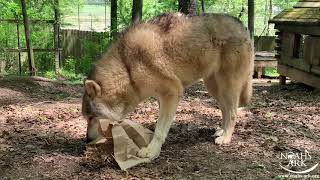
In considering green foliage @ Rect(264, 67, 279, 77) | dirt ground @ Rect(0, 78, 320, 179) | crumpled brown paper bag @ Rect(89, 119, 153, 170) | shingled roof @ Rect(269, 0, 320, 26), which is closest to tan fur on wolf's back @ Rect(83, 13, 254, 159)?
crumpled brown paper bag @ Rect(89, 119, 153, 170)

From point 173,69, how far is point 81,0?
30.9 m

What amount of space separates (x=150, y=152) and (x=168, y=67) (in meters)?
1.13

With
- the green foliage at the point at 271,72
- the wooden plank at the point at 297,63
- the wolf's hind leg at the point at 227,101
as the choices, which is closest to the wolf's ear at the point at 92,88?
the wolf's hind leg at the point at 227,101

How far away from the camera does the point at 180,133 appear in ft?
20.1

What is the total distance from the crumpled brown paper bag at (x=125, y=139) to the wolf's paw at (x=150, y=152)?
5 cm

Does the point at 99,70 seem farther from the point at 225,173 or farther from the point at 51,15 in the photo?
the point at 51,15

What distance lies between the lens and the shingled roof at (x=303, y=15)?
996cm

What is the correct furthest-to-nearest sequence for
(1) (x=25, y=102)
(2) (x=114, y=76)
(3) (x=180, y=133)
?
(1) (x=25, y=102) < (3) (x=180, y=133) < (2) (x=114, y=76)

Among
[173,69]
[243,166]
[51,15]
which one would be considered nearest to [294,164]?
[243,166]

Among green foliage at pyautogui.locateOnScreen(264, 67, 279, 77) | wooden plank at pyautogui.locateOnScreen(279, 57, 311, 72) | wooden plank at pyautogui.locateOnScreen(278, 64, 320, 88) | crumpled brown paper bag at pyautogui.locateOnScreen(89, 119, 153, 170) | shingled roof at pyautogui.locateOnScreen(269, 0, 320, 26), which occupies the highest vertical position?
shingled roof at pyautogui.locateOnScreen(269, 0, 320, 26)

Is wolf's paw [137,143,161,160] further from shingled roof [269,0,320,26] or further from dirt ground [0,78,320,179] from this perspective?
shingled roof [269,0,320,26]

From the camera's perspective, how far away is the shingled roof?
996 centimetres

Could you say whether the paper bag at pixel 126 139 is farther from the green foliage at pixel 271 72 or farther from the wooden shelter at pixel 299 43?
the green foliage at pixel 271 72

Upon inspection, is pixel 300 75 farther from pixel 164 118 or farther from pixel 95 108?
pixel 95 108
